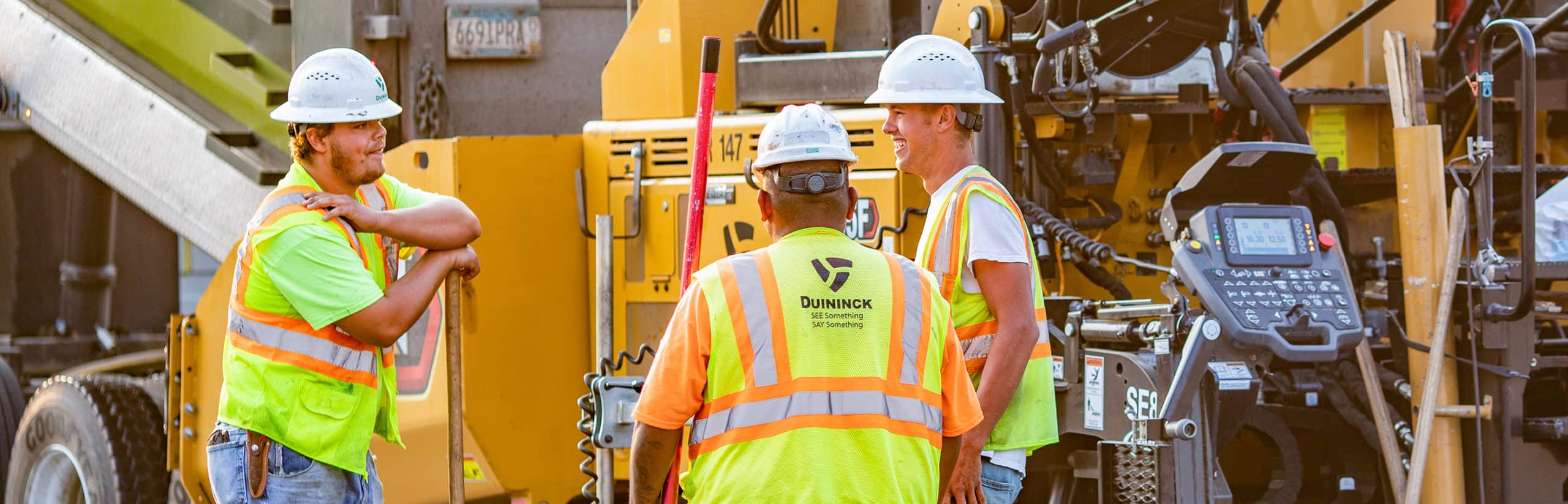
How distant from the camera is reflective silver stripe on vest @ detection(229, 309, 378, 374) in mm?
3372

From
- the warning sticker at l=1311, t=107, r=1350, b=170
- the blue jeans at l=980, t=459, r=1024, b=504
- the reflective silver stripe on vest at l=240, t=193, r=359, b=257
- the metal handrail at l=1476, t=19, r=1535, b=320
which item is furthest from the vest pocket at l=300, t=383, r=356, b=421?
the warning sticker at l=1311, t=107, r=1350, b=170

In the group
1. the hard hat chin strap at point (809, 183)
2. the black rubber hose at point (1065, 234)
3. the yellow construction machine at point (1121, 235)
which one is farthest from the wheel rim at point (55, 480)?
the hard hat chin strap at point (809, 183)

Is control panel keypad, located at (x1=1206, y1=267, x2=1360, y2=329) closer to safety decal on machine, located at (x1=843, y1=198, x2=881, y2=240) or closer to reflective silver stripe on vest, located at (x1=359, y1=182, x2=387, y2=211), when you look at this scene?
safety decal on machine, located at (x1=843, y1=198, x2=881, y2=240)

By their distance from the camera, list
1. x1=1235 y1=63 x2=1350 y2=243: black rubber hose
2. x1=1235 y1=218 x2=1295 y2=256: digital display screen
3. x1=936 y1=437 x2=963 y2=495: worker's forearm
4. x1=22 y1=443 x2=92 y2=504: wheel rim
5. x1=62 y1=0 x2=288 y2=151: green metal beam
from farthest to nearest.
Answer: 1. x1=62 y1=0 x2=288 y2=151: green metal beam
2. x1=22 y1=443 x2=92 y2=504: wheel rim
3. x1=1235 y1=63 x2=1350 y2=243: black rubber hose
4. x1=1235 y1=218 x2=1295 y2=256: digital display screen
5. x1=936 y1=437 x2=963 y2=495: worker's forearm

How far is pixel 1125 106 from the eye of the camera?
523 centimetres

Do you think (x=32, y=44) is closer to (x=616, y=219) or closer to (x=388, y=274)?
(x=616, y=219)

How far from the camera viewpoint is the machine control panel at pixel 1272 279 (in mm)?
4238

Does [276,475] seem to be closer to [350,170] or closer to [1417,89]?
[350,170]

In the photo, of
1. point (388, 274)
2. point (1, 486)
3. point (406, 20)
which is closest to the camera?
point (388, 274)

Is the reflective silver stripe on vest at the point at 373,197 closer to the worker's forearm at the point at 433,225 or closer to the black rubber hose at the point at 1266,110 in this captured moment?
the worker's forearm at the point at 433,225

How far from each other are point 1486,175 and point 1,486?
5.85 m

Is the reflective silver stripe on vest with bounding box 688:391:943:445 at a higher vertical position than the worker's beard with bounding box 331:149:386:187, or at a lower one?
lower

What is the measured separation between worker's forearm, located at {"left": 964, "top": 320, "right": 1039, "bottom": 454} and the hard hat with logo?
65 cm

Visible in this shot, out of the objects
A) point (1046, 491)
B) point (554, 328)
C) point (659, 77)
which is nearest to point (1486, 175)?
point (1046, 491)
